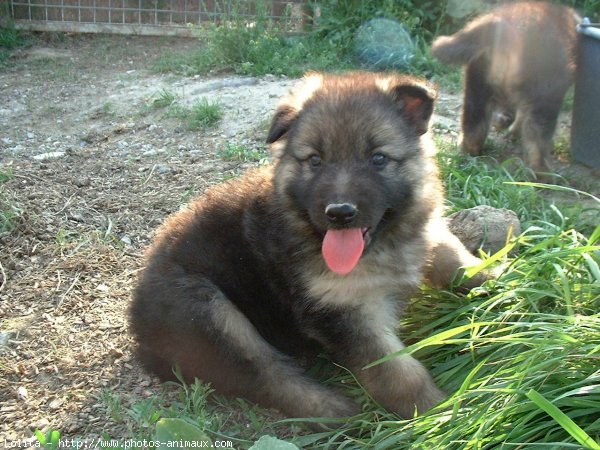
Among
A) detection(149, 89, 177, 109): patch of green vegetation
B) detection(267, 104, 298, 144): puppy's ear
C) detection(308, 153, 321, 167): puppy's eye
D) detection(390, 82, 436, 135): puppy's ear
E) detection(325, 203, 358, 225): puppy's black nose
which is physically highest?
detection(390, 82, 436, 135): puppy's ear

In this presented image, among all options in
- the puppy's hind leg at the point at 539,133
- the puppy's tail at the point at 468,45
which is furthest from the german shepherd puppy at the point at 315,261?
the puppy's tail at the point at 468,45

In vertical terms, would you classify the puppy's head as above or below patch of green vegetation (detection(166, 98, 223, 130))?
above

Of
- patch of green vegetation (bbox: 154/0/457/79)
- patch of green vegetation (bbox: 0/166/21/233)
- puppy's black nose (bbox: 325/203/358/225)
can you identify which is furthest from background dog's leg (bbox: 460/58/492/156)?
patch of green vegetation (bbox: 0/166/21/233)

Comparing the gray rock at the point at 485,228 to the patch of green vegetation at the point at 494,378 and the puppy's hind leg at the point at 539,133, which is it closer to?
the patch of green vegetation at the point at 494,378

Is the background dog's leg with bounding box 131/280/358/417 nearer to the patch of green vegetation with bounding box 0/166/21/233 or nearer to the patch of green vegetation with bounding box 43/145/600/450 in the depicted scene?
the patch of green vegetation with bounding box 43/145/600/450

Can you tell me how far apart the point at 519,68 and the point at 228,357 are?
3.69 m

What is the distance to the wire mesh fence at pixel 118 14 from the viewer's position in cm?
1052

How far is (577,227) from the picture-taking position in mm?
4301

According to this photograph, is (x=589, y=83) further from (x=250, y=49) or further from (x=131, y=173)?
(x=250, y=49)

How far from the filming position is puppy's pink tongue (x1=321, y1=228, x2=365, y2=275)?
3215 millimetres

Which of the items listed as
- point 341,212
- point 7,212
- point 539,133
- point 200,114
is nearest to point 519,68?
point 539,133

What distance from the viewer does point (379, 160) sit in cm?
330

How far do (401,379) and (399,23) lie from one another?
698 centimetres

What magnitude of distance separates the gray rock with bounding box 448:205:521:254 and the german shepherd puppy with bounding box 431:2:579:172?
1.71 m
